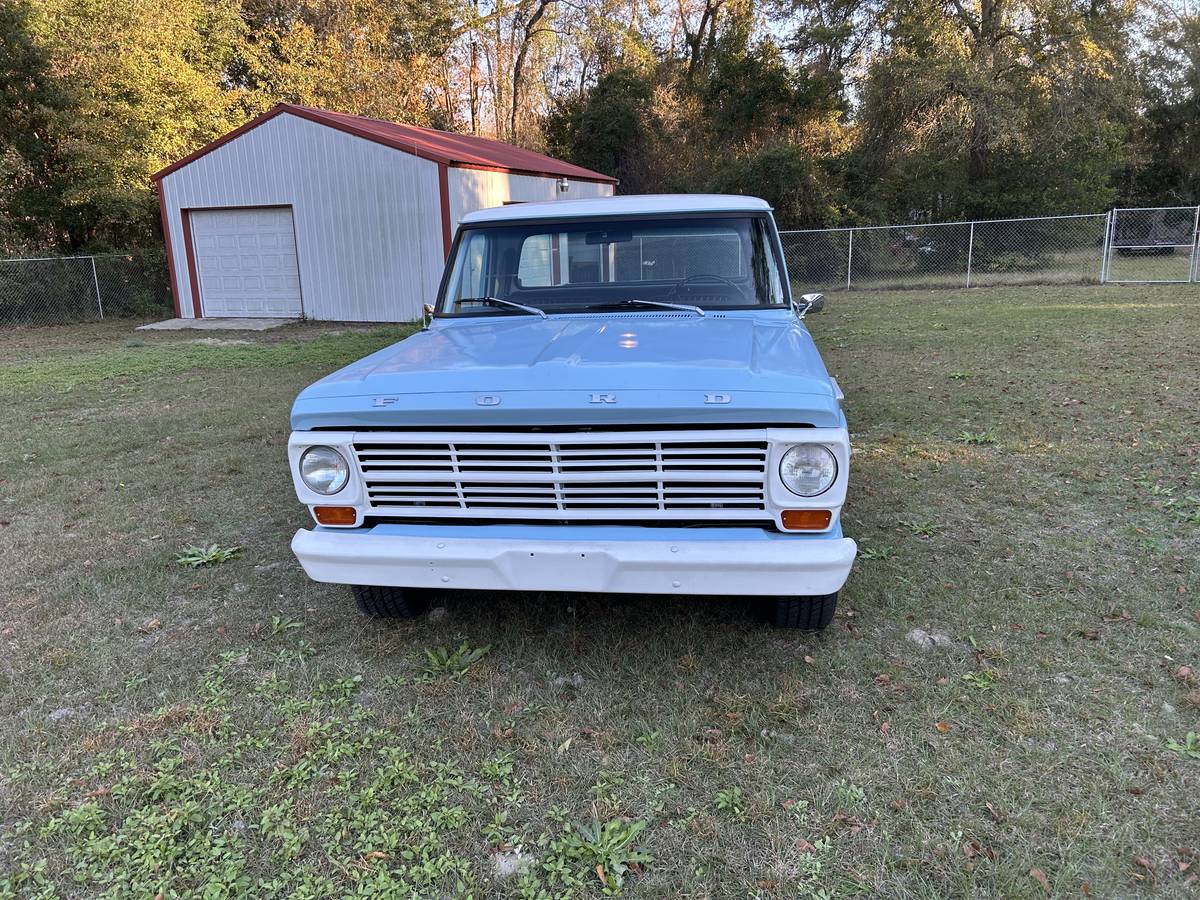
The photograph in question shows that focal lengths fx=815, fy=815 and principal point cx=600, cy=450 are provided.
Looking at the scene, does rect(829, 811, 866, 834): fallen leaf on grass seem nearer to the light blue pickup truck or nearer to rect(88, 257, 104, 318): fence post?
the light blue pickup truck

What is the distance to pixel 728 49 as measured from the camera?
27391 millimetres

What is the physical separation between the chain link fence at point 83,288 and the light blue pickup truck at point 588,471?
56.1ft

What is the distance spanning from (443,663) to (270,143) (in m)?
15.4

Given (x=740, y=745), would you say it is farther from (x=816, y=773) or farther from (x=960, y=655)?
(x=960, y=655)

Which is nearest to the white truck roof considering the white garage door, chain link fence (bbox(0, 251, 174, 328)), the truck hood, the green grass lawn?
the truck hood

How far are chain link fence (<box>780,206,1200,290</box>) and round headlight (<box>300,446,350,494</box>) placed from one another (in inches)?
734

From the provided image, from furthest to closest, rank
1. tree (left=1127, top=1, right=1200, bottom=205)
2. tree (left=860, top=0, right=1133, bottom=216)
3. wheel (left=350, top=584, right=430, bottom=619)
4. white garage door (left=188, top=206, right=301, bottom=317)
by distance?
tree (left=1127, top=1, right=1200, bottom=205), tree (left=860, top=0, right=1133, bottom=216), white garage door (left=188, top=206, right=301, bottom=317), wheel (left=350, top=584, right=430, bottom=619)

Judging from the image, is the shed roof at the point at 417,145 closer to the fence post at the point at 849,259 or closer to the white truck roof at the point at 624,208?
the fence post at the point at 849,259

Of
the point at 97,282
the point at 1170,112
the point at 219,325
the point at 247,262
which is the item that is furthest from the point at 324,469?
the point at 1170,112

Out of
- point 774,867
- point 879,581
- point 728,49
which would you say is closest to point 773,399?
point 774,867

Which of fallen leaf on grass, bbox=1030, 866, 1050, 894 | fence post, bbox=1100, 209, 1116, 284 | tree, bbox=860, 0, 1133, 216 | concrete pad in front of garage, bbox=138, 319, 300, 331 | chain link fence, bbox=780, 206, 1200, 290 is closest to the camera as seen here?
fallen leaf on grass, bbox=1030, 866, 1050, 894

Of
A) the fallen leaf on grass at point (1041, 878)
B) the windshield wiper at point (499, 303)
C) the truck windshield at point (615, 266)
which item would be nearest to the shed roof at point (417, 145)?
the truck windshield at point (615, 266)

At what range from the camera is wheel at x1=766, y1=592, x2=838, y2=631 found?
3309 millimetres

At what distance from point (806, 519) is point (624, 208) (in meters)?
2.29
